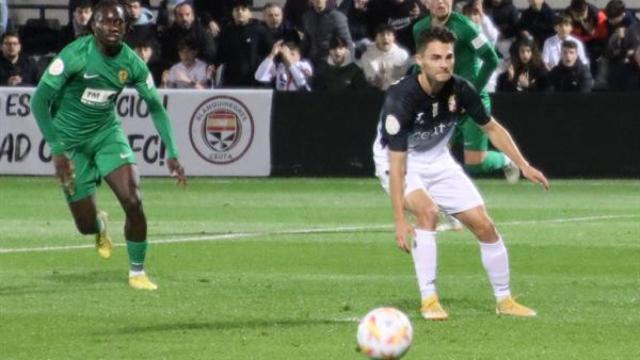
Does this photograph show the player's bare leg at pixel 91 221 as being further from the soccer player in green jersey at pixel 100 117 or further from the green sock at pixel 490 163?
the green sock at pixel 490 163

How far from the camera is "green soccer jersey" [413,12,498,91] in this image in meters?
15.9

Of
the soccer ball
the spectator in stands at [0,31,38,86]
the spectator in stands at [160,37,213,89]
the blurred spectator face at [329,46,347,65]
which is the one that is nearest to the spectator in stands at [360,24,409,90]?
the blurred spectator face at [329,46,347,65]

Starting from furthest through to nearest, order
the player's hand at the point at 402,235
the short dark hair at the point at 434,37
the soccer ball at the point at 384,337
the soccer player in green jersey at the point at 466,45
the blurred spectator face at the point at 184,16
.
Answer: the blurred spectator face at the point at 184,16, the soccer player in green jersey at the point at 466,45, the short dark hair at the point at 434,37, the player's hand at the point at 402,235, the soccer ball at the point at 384,337

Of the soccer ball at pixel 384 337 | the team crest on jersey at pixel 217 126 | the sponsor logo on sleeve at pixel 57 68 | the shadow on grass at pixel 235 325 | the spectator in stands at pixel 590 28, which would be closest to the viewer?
the soccer ball at pixel 384 337

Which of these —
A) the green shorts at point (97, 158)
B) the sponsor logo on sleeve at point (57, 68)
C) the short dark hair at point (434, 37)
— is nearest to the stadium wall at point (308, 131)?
the green shorts at point (97, 158)

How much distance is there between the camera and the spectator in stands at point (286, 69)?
1019 inches

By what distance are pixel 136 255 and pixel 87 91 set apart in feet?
4.37

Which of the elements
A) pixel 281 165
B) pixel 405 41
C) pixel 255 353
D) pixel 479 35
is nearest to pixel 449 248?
pixel 479 35

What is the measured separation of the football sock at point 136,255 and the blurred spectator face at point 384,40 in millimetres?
12302

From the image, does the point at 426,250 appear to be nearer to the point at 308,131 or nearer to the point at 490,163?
the point at 490,163

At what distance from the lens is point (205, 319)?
1193 cm

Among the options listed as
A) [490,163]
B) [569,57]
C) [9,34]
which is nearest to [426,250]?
[490,163]

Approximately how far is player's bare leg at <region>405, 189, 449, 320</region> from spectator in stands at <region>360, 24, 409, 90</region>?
13.9 m

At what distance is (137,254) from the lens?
45.1 ft
